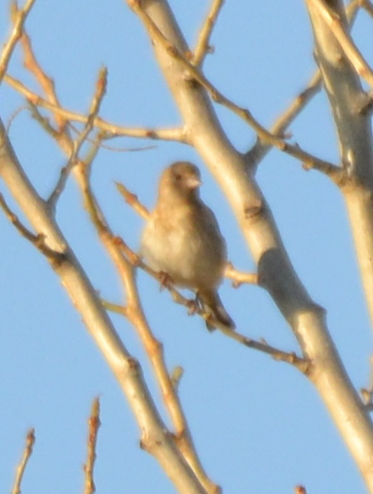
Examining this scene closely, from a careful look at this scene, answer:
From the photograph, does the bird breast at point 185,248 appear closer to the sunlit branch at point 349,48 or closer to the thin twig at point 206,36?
the thin twig at point 206,36

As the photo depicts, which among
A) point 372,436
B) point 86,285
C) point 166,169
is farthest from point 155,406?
point 166,169

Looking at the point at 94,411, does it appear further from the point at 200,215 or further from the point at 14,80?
the point at 200,215

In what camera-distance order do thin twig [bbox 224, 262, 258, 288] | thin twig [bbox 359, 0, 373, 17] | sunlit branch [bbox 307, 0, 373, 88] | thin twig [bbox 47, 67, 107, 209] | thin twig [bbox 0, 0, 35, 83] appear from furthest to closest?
thin twig [bbox 224, 262, 258, 288] < thin twig [bbox 47, 67, 107, 209] < thin twig [bbox 0, 0, 35, 83] < thin twig [bbox 359, 0, 373, 17] < sunlit branch [bbox 307, 0, 373, 88]

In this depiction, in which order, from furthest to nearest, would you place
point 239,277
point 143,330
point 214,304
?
point 214,304 → point 239,277 → point 143,330

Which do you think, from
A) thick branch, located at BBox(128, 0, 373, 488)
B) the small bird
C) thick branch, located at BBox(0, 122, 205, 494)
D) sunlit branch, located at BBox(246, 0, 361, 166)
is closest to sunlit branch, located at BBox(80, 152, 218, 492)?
thick branch, located at BBox(0, 122, 205, 494)

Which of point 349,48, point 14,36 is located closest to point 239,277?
point 14,36

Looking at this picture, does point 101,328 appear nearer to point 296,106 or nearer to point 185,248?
point 296,106

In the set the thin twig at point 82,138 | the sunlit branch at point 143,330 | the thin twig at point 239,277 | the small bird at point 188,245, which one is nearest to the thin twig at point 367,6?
the thin twig at point 82,138

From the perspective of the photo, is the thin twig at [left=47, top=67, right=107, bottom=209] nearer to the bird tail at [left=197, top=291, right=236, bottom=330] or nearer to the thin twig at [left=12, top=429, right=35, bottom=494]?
the thin twig at [left=12, top=429, right=35, bottom=494]
